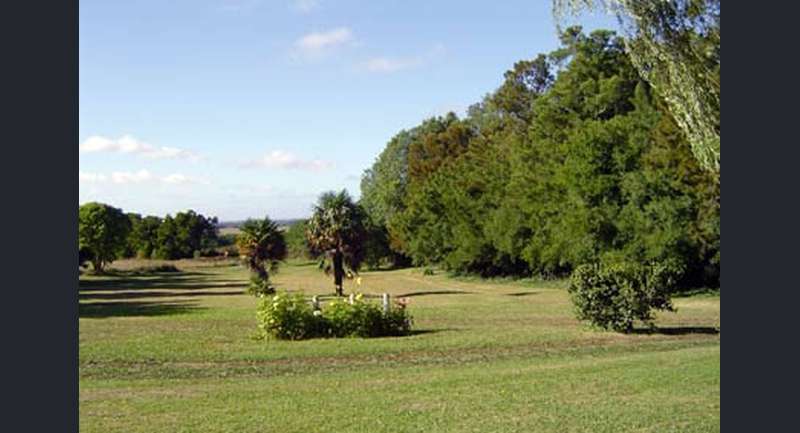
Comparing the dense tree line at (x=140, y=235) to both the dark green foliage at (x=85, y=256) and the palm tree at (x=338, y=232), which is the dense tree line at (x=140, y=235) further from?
the palm tree at (x=338, y=232)

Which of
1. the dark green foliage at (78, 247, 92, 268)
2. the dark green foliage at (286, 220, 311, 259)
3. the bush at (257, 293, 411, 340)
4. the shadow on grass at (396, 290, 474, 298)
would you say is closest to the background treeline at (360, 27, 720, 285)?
the shadow on grass at (396, 290, 474, 298)

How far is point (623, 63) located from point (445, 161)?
23.8m

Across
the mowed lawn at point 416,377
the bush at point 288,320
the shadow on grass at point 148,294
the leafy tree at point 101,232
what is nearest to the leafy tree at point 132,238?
the leafy tree at point 101,232

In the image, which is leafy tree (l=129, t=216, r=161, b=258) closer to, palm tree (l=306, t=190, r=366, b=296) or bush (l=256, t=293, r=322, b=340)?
palm tree (l=306, t=190, r=366, b=296)

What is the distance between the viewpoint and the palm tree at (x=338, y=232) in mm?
44500

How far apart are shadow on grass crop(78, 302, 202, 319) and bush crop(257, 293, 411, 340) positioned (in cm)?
1238

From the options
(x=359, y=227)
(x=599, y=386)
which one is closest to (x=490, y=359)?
(x=599, y=386)

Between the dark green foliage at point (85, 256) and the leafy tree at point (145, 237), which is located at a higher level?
the leafy tree at point (145, 237)

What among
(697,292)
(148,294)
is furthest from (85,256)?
(697,292)

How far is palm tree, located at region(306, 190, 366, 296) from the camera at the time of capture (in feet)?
146

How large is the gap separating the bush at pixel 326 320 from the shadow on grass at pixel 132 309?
40.6 ft

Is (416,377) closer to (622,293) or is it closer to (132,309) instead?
(622,293)

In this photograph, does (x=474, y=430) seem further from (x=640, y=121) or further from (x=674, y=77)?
(x=640, y=121)

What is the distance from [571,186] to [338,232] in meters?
13.1
